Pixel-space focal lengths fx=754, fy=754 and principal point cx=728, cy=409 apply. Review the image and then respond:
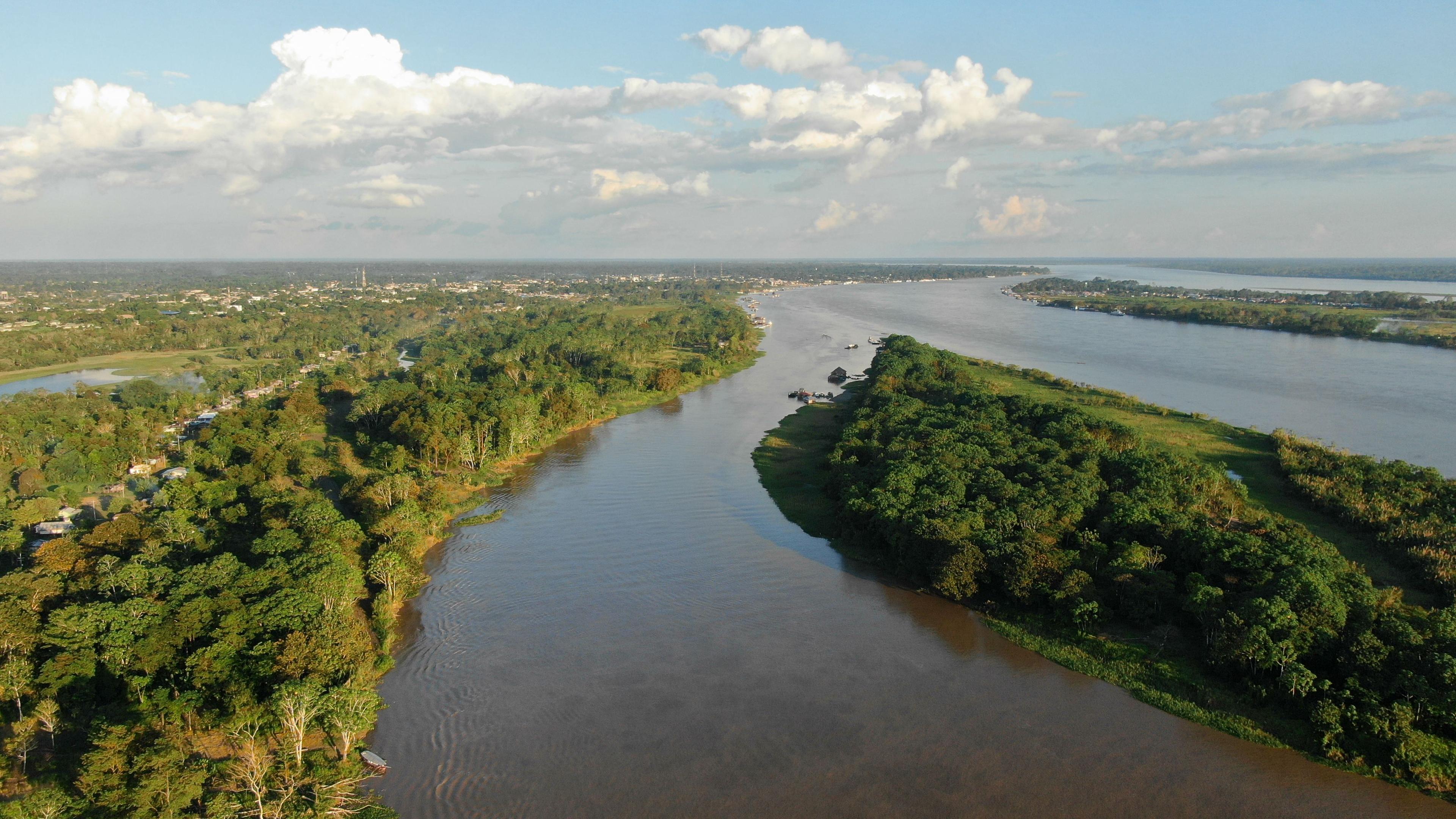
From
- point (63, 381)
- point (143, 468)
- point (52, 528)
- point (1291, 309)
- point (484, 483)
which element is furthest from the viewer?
point (1291, 309)

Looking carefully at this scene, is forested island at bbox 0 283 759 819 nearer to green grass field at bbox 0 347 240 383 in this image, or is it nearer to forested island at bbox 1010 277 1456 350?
green grass field at bbox 0 347 240 383

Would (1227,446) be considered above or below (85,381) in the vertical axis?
below

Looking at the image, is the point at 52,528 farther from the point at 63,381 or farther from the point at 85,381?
the point at 63,381

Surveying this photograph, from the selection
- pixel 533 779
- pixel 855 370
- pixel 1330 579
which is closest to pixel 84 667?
pixel 533 779

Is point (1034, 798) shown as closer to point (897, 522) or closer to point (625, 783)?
point (625, 783)

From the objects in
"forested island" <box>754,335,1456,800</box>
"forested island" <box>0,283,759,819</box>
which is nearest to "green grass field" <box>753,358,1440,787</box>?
"forested island" <box>754,335,1456,800</box>

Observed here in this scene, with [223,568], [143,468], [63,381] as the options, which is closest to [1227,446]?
[223,568]

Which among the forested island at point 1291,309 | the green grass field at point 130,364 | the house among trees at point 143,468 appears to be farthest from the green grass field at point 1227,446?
the green grass field at point 130,364

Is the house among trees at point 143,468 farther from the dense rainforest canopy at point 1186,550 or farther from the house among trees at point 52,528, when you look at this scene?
the dense rainforest canopy at point 1186,550
